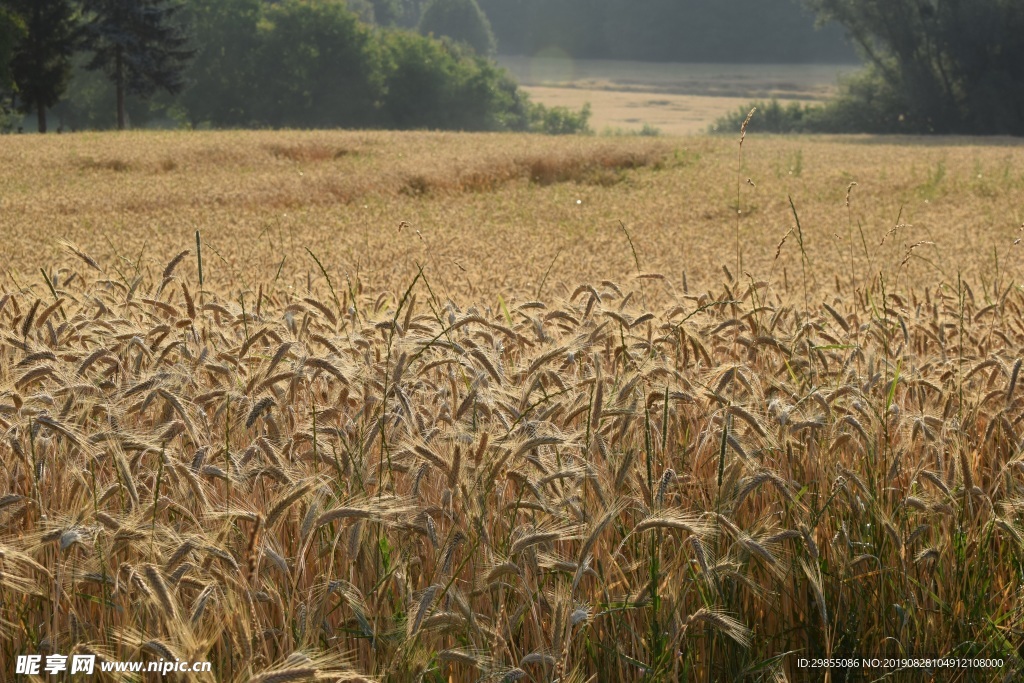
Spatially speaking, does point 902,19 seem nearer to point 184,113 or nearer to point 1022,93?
point 1022,93

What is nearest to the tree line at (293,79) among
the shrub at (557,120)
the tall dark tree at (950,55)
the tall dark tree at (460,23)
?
the shrub at (557,120)

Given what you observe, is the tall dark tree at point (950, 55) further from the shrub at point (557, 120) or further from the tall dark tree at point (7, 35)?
the shrub at point (557, 120)

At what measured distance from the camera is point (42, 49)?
3170 centimetres

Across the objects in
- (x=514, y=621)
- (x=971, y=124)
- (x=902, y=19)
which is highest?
(x=902, y=19)

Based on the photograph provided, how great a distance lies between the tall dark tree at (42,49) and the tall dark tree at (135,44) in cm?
77

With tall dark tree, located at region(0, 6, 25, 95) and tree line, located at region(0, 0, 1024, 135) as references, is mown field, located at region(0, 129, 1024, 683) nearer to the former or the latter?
tall dark tree, located at region(0, 6, 25, 95)

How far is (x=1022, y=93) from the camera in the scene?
36.3 metres

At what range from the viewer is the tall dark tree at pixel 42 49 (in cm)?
3102

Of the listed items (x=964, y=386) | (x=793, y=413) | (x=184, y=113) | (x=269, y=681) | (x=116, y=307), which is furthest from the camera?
(x=184, y=113)

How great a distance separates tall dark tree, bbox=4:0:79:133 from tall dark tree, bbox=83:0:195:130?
2.51 ft

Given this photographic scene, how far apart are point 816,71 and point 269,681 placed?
352ft

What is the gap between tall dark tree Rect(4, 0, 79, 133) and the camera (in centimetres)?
3102

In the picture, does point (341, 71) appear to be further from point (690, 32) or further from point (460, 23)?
point (690, 32)

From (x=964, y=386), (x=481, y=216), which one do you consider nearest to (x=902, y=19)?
(x=481, y=216)
